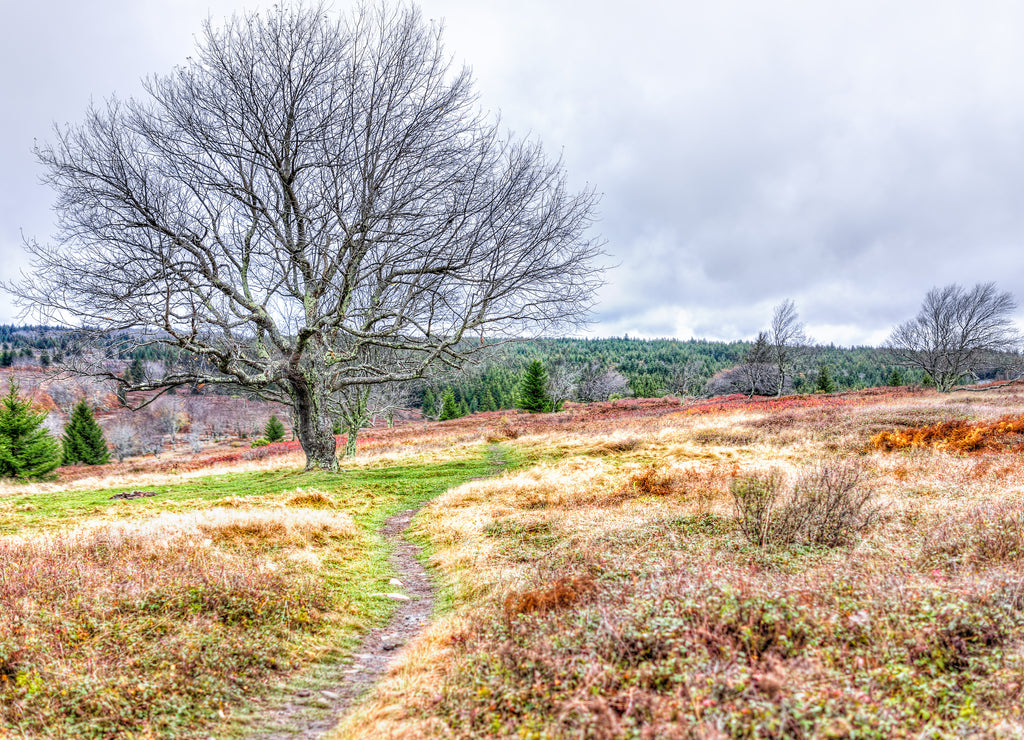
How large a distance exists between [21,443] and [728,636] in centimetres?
4388

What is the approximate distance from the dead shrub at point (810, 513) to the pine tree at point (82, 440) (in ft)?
187

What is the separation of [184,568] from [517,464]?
12.7 metres

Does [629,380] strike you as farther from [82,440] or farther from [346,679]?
[346,679]

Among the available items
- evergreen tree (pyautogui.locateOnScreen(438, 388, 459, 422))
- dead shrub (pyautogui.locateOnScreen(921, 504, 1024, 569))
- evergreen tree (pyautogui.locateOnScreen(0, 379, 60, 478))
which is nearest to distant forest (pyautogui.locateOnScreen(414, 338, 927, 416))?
evergreen tree (pyautogui.locateOnScreen(438, 388, 459, 422))

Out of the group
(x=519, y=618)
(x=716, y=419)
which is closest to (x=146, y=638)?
(x=519, y=618)

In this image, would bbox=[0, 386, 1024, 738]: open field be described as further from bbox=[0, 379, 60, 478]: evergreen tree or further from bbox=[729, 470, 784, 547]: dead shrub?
bbox=[0, 379, 60, 478]: evergreen tree

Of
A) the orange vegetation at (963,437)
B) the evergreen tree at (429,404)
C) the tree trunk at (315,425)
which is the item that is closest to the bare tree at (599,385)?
the evergreen tree at (429,404)

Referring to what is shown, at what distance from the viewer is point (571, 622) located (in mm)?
3865

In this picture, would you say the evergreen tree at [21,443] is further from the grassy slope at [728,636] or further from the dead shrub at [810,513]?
the dead shrub at [810,513]

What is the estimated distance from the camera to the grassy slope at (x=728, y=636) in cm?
260

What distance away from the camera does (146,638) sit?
407 cm

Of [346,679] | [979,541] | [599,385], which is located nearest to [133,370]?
[346,679]

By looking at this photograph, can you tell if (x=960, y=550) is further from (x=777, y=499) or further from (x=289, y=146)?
(x=289, y=146)

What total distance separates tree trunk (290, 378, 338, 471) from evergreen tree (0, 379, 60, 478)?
27.3 m
